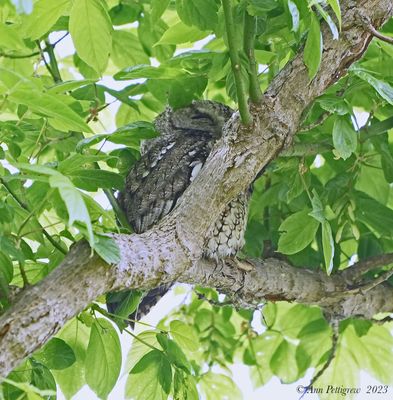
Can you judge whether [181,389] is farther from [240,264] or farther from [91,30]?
[91,30]

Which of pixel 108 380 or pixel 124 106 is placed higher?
pixel 124 106

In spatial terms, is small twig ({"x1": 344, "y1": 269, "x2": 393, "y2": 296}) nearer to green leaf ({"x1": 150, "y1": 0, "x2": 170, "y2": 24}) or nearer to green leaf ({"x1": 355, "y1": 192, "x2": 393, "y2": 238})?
green leaf ({"x1": 355, "y1": 192, "x2": 393, "y2": 238})

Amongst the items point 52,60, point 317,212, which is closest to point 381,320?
point 317,212

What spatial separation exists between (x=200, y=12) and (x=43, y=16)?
10.3 inches

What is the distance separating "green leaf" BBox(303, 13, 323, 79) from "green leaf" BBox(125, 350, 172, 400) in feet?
1.85

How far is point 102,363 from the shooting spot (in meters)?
1.40

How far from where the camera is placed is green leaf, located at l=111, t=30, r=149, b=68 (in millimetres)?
1976

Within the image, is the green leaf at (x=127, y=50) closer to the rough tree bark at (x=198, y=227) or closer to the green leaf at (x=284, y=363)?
the rough tree bark at (x=198, y=227)

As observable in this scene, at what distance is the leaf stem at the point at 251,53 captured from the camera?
4.06 ft

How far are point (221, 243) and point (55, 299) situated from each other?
2.32 feet

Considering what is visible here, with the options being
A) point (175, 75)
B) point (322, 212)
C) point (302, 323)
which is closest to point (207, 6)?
point (175, 75)

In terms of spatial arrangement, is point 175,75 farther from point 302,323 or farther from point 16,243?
point 302,323

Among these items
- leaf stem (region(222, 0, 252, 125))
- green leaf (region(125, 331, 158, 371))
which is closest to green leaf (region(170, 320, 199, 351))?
green leaf (region(125, 331, 158, 371))

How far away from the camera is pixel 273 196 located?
1.86 metres
